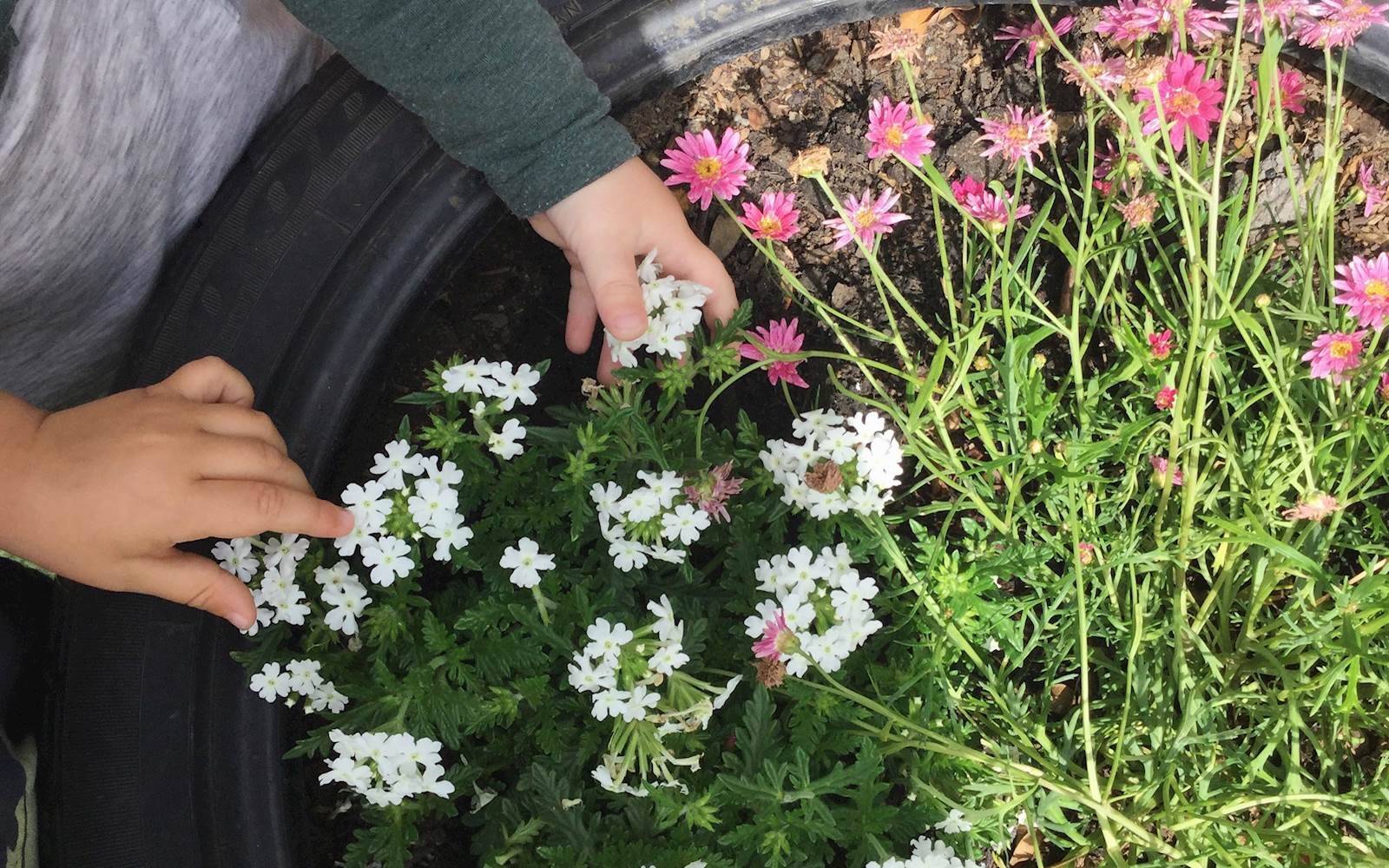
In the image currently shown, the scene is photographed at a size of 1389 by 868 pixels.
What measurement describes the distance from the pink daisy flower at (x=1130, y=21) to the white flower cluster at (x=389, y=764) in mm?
1257

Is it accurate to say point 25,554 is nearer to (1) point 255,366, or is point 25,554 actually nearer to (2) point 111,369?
(1) point 255,366

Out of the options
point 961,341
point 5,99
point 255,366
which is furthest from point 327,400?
point 961,341

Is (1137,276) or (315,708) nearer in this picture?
(315,708)

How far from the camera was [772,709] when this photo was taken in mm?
1277

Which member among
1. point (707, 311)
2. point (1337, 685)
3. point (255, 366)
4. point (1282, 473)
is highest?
point (255, 366)

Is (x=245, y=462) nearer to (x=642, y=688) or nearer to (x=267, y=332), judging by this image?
(x=267, y=332)

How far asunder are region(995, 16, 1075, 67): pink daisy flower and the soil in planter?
37mm

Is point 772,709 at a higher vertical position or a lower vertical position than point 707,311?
lower

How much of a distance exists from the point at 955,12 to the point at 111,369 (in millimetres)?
1515

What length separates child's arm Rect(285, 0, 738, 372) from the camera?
1322mm

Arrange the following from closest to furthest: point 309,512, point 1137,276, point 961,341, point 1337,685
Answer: point 309,512, point 1337,685, point 961,341, point 1137,276

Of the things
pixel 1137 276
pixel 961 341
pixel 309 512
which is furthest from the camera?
pixel 1137 276

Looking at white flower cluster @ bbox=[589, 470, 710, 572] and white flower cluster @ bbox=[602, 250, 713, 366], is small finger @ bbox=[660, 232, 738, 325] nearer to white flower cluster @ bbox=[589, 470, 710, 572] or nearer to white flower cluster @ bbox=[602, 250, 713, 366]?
white flower cluster @ bbox=[602, 250, 713, 366]

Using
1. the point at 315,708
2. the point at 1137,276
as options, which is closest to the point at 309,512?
the point at 315,708
